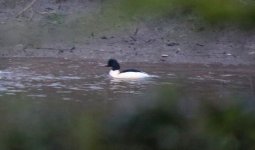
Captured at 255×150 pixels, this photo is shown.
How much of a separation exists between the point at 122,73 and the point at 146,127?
34.2 ft

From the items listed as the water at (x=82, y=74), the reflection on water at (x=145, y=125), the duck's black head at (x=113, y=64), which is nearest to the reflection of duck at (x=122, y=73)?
the duck's black head at (x=113, y=64)

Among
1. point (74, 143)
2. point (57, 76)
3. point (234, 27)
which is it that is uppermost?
point (234, 27)

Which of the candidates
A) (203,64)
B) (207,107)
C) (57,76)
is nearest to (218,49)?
(203,64)

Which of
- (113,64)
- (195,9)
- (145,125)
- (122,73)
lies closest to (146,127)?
(145,125)

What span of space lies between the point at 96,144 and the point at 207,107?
9.4 inches

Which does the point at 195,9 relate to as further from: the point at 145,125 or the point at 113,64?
the point at 113,64

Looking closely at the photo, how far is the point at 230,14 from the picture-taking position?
1.58 metres

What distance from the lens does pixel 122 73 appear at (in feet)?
39.6

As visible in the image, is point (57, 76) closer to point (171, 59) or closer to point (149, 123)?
point (171, 59)

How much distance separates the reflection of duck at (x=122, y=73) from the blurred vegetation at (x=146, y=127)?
9618mm

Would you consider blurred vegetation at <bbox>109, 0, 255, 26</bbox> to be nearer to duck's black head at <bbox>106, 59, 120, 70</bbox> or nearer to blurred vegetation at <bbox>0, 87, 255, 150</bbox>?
blurred vegetation at <bbox>0, 87, 255, 150</bbox>

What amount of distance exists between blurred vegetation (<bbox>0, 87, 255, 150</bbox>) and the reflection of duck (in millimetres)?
9618

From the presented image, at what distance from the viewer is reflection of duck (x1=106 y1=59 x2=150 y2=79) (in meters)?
11.5

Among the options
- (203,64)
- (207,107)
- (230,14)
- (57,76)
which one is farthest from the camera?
(203,64)
